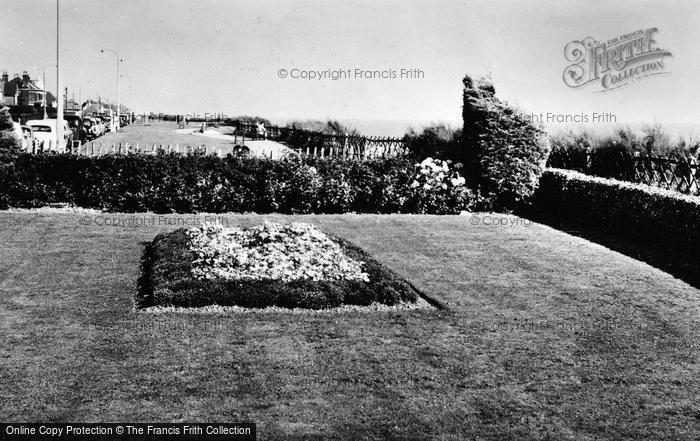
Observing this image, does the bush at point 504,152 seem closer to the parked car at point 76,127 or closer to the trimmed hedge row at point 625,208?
the trimmed hedge row at point 625,208

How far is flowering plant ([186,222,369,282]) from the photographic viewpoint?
9969mm

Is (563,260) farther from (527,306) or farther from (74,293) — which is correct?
(74,293)

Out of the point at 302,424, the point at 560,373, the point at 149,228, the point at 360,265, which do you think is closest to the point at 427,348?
the point at 560,373

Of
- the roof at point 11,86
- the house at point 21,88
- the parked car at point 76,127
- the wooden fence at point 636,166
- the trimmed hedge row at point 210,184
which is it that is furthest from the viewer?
the roof at point 11,86

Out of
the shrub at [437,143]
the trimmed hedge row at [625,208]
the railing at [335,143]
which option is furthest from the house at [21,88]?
the trimmed hedge row at [625,208]

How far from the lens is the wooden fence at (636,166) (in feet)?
57.1

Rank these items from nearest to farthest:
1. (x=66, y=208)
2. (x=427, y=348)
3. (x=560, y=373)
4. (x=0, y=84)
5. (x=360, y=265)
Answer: (x=560, y=373) → (x=427, y=348) → (x=360, y=265) → (x=66, y=208) → (x=0, y=84)

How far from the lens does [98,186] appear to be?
16953 millimetres

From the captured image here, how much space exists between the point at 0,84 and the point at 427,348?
354 feet

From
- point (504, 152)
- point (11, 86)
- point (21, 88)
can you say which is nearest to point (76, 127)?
point (504, 152)

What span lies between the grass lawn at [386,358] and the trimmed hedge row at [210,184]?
515 centimetres

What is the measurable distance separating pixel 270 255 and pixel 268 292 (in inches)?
55.8

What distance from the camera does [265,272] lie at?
10016 millimetres

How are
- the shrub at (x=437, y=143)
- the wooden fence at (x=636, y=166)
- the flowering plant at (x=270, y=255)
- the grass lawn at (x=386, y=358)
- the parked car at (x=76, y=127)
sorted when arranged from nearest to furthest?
the grass lawn at (x=386, y=358) → the flowering plant at (x=270, y=255) → the wooden fence at (x=636, y=166) → the shrub at (x=437, y=143) → the parked car at (x=76, y=127)
